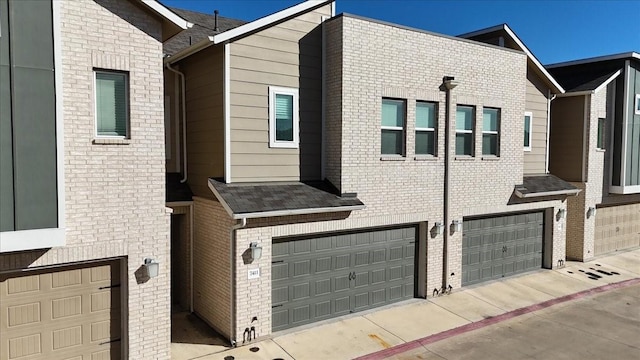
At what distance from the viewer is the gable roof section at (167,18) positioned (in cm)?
833

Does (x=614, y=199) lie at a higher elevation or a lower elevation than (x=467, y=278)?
higher

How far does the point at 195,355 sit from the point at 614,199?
18.3 m

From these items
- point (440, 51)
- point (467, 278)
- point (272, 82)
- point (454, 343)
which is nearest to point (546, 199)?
point (467, 278)

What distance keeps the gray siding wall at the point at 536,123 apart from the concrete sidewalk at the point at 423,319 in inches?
156

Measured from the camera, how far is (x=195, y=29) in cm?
1515

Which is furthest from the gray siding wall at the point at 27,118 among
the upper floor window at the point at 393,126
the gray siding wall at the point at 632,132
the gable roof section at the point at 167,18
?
the gray siding wall at the point at 632,132

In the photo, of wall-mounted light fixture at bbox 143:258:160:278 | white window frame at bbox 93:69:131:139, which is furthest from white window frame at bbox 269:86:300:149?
wall-mounted light fixture at bbox 143:258:160:278

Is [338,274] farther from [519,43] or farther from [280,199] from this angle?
[519,43]

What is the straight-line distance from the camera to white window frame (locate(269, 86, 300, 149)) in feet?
35.8

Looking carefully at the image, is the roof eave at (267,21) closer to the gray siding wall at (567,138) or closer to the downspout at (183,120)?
the downspout at (183,120)

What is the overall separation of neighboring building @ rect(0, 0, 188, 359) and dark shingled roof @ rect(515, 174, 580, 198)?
1168cm

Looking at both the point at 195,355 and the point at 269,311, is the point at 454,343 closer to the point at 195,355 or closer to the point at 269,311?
the point at 269,311

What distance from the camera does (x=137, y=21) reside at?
27.9 feet

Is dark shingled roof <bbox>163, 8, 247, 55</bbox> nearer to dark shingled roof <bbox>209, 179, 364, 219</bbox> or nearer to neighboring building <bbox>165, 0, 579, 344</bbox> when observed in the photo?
neighboring building <bbox>165, 0, 579, 344</bbox>
